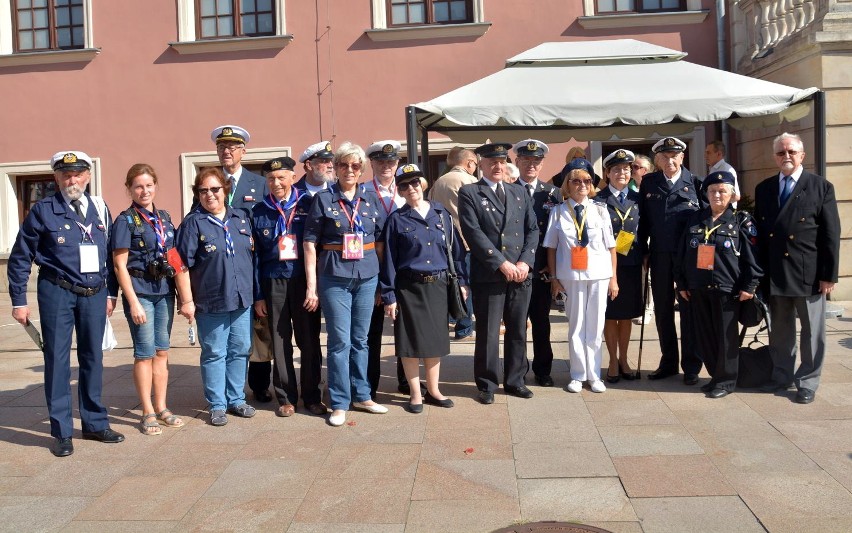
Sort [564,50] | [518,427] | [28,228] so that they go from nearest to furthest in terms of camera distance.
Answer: [28,228] → [518,427] → [564,50]

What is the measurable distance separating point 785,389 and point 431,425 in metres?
2.55

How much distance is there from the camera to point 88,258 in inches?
212

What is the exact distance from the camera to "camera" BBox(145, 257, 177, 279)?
5625mm

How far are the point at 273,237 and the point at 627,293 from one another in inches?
105

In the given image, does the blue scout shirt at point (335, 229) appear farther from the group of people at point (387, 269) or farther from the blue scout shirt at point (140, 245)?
the blue scout shirt at point (140, 245)

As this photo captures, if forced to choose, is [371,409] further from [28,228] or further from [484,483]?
[28,228]

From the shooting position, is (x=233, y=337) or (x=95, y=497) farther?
(x=233, y=337)

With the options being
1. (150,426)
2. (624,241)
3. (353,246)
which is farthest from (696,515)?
(150,426)

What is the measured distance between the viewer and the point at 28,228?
5301 mm

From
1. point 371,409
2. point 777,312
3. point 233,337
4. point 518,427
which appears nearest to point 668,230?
point 777,312

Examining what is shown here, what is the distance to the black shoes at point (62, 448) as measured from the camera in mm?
5297

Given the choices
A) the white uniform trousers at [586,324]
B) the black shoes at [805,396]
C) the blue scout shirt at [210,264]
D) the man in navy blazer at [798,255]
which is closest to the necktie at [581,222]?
the white uniform trousers at [586,324]

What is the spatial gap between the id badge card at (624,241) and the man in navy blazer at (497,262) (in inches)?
28.1

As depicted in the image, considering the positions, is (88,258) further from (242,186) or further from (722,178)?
(722,178)
